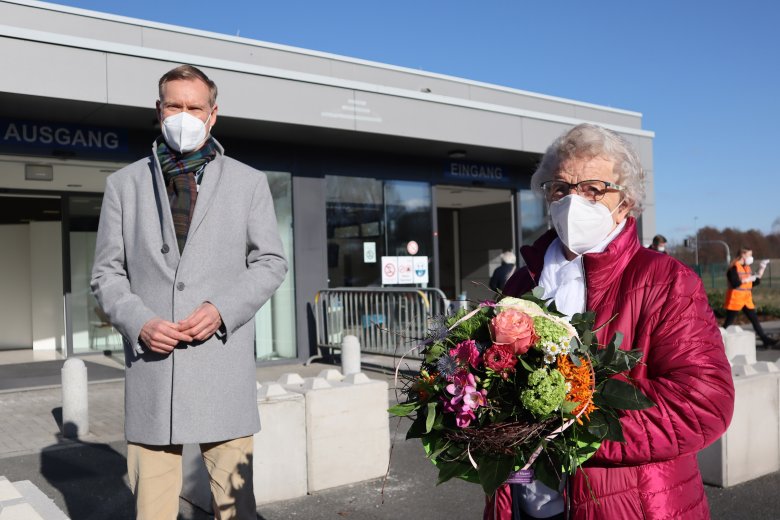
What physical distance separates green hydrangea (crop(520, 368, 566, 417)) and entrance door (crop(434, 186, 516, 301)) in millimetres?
15597

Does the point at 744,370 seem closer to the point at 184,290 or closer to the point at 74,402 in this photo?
the point at 184,290

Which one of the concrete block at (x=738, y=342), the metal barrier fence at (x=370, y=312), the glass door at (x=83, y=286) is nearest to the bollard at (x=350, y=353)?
the metal barrier fence at (x=370, y=312)

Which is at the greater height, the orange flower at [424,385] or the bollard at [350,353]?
the orange flower at [424,385]

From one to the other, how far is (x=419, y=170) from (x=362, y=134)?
2.63 meters

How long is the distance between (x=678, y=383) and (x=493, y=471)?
1.80ft

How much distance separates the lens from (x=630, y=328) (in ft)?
6.37

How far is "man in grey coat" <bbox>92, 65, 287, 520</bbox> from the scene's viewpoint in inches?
101

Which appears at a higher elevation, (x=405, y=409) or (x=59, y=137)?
(x=59, y=137)

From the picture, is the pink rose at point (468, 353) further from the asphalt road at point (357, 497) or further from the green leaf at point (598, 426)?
the asphalt road at point (357, 497)

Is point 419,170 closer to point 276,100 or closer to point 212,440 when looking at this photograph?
point 276,100

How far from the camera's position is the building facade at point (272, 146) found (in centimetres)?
966

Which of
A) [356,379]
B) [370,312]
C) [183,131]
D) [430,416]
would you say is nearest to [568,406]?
[430,416]

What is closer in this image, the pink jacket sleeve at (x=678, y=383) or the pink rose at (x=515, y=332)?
the pink rose at (x=515, y=332)

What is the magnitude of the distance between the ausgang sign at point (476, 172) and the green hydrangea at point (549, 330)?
44.1ft
